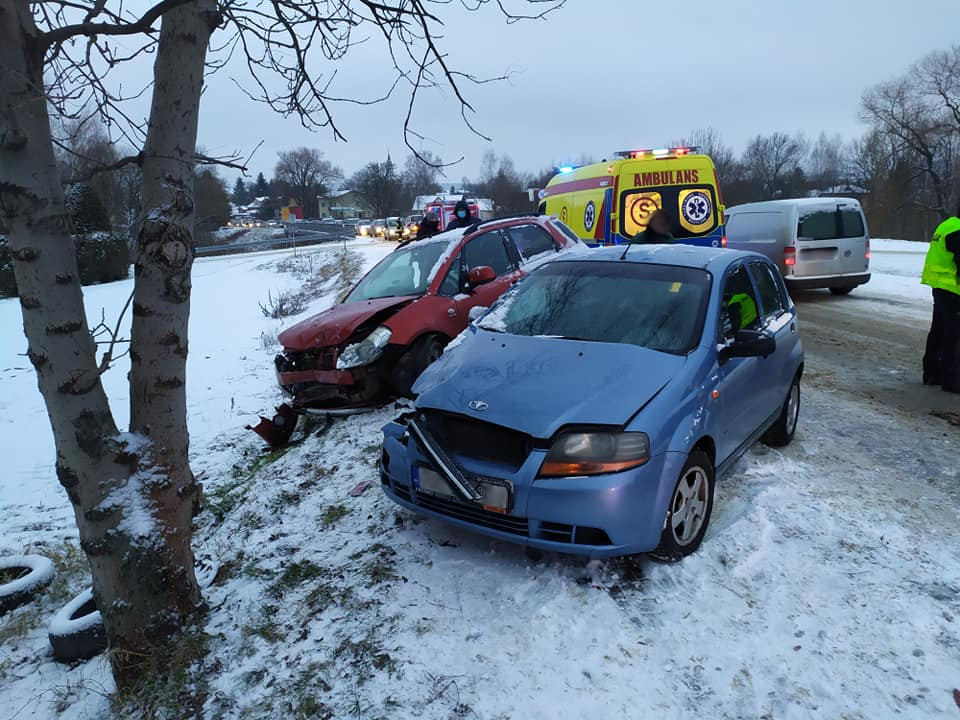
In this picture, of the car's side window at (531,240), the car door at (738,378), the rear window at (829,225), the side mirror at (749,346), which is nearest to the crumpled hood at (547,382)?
the side mirror at (749,346)

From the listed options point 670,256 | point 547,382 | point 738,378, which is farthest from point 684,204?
point 547,382

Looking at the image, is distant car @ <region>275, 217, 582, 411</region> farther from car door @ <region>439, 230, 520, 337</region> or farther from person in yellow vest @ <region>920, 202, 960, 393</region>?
person in yellow vest @ <region>920, 202, 960, 393</region>

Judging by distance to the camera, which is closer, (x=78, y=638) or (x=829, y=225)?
(x=78, y=638)

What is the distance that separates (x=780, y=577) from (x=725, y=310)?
5.43 feet

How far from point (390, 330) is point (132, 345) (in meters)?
3.08

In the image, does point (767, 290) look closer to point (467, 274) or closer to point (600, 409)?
point (600, 409)

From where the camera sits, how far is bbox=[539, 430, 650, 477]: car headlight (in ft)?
9.97

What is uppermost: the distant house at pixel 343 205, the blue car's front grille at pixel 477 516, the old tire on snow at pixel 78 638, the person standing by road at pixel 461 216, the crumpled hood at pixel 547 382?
the distant house at pixel 343 205

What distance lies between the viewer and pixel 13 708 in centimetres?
310

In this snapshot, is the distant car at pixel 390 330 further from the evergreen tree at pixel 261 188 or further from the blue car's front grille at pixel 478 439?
the evergreen tree at pixel 261 188

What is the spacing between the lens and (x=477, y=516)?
3.28m

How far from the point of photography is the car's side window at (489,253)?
677 cm

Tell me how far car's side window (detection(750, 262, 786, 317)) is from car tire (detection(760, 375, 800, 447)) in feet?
2.03

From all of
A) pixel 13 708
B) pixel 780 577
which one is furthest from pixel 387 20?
pixel 13 708
